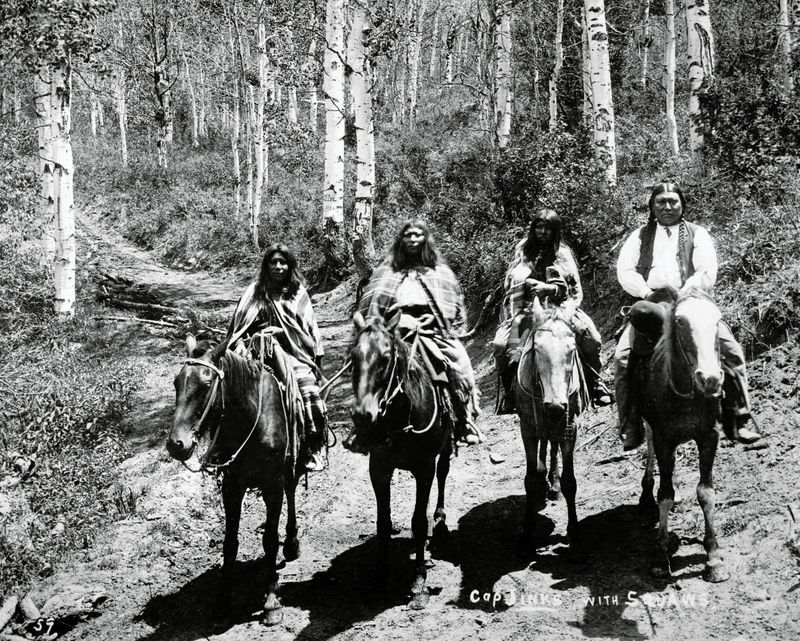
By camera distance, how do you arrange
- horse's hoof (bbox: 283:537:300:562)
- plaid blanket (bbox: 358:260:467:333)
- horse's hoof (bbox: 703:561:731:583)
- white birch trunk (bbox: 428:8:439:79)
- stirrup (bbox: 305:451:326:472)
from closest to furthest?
horse's hoof (bbox: 703:561:731:583)
plaid blanket (bbox: 358:260:467:333)
stirrup (bbox: 305:451:326:472)
horse's hoof (bbox: 283:537:300:562)
white birch trunk (bbox: 428:8:439:79)

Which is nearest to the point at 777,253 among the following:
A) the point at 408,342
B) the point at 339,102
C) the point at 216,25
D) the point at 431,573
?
the point at 408,342

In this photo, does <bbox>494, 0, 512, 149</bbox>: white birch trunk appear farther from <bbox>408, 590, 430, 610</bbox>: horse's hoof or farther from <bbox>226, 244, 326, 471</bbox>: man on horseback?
<bbox>408, 590, 430, 610</bbox>: horse's hoof

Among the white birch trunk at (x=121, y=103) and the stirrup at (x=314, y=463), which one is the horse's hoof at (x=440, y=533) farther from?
the white birch trunk at (x=121, y=103)

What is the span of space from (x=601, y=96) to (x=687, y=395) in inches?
364

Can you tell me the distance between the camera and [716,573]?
16.4 feet

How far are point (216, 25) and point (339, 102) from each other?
21500 millimetres

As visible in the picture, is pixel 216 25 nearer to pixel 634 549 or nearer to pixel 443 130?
pixel 443 130

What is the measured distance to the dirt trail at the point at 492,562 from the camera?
16.0ft

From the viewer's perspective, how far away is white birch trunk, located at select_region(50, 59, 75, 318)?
1341 centimetres

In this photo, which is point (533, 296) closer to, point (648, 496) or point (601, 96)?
point (648, 496)

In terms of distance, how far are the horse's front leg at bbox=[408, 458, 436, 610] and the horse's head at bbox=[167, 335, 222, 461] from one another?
6.05 ft

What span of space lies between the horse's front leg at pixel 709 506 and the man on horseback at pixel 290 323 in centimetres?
325

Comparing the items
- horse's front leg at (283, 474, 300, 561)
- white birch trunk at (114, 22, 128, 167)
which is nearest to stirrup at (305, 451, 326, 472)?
horse's front leg at (283, 474, 300, 561)

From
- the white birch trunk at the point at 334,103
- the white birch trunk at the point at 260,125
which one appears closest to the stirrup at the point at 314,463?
the white birch trunk at the point at 334,103
